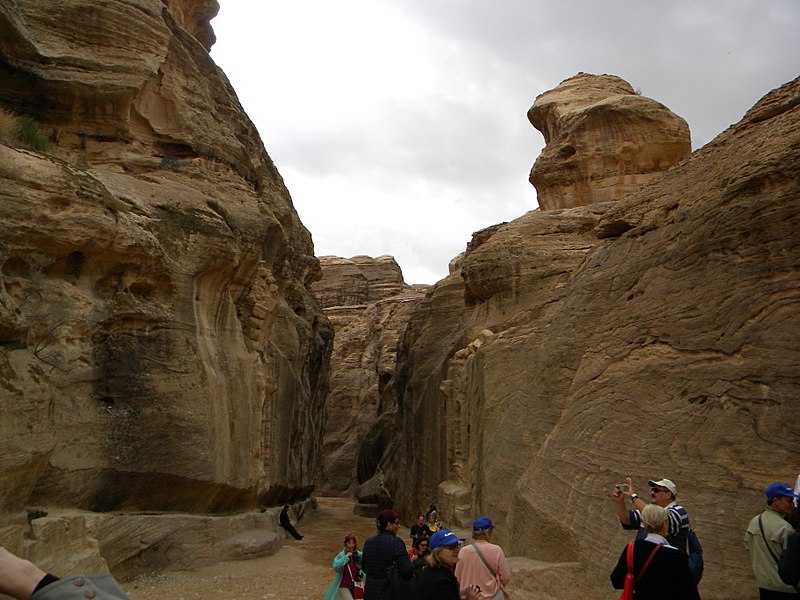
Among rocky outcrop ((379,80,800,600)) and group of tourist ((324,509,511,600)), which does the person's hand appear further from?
rocky outcrop ((379,80,800,600))

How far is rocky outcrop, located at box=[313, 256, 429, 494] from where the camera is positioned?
35.5 m

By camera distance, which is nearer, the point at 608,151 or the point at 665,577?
the point at 665,577

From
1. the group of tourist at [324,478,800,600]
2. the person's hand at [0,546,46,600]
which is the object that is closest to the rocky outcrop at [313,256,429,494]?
the group of tourist at [324,478,800,600]

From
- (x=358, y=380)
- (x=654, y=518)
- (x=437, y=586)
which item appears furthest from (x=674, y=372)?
(x=358, y=380)

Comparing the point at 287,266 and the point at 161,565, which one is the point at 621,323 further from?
the point at 287,266

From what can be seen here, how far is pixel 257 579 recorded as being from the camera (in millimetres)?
13594

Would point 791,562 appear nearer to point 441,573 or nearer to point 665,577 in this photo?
point 665,577

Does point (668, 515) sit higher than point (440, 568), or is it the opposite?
point (668, 515)

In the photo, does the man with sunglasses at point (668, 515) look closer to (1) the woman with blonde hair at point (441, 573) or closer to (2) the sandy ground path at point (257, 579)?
(1) the woman with blonde hair at point (441, 573)

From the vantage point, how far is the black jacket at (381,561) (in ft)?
20.4

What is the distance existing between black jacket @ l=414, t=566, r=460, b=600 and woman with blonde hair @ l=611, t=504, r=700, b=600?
Answer: 1.15m

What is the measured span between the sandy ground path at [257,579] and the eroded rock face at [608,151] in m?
12.6

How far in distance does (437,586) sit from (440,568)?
5.2 inches

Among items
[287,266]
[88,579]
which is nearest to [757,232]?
[88,579]
